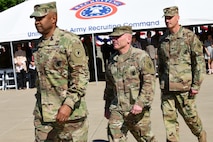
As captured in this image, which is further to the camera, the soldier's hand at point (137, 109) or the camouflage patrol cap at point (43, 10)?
the soldier's hand at point (137, 109)

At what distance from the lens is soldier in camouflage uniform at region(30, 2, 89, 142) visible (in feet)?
13.6

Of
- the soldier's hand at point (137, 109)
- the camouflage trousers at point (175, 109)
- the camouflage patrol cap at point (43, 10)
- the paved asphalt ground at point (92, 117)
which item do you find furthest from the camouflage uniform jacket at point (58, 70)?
the paved asphalt ground at point (92, 117)

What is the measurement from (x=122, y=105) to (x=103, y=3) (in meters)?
11.9

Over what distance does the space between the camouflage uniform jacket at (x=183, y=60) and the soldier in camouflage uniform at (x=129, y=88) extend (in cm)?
100

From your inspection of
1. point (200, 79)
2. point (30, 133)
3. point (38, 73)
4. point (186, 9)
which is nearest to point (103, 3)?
point (186, 9)

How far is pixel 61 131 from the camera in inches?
171

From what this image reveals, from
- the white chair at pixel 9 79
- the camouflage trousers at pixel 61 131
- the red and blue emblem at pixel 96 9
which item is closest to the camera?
the camouflage trousers at pixel 61 131

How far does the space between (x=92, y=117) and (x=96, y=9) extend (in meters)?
7.45

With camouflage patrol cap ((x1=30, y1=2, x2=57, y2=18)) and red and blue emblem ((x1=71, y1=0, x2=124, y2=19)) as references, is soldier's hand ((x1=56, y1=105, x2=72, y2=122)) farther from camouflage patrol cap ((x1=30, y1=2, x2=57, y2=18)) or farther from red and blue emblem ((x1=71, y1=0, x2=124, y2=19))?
red and blue emblem ((x1=71, y1=0, x2=124, y2=19))

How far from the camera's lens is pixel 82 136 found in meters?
4.33

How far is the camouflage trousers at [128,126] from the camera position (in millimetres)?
5043

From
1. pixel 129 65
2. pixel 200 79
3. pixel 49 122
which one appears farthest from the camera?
pixel 200 79

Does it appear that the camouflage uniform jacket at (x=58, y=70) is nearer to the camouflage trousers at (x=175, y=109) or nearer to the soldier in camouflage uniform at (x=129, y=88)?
the soldier in camouflage uniform at (x=129, y=88)

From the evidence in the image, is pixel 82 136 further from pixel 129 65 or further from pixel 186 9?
pixel 186 9
